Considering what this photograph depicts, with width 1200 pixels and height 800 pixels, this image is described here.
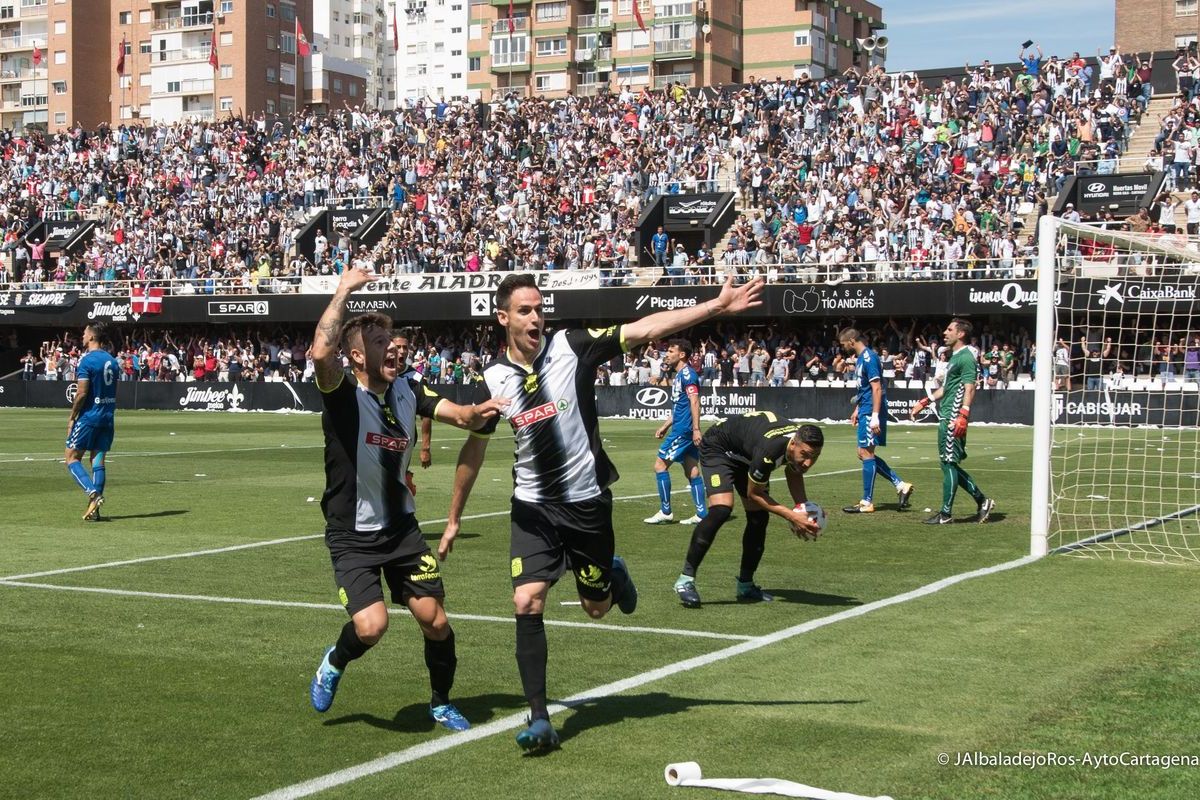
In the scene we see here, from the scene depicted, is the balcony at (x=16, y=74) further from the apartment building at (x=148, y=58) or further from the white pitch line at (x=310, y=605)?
the white pitch line at (x=310, y=605)

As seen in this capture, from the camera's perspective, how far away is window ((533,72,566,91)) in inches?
4323

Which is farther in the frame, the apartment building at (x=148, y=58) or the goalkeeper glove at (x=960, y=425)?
the apartment building at (x=148, y=58)

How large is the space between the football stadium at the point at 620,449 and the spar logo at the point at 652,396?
13 centimetres

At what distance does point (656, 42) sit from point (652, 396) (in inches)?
2632

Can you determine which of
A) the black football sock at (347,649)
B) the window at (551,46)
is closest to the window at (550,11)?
the window at (551,46)

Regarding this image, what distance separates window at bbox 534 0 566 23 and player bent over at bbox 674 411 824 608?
340 ft

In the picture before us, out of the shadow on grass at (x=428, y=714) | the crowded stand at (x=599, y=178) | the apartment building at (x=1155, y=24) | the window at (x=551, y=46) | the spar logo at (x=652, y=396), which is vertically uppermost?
the window at (x=551, y=46)

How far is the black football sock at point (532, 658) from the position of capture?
21.0 feet

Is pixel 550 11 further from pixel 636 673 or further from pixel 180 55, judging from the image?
pixel 636 673

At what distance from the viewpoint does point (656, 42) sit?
10206 centimetres

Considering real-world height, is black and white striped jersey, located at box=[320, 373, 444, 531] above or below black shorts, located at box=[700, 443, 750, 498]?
above

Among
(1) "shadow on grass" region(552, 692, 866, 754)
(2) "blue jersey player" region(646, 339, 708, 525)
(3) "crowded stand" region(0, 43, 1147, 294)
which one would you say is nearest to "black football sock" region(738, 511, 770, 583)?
(1) "shadow on grass" region(552, 692, 866, 754)

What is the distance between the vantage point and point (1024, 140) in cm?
4194

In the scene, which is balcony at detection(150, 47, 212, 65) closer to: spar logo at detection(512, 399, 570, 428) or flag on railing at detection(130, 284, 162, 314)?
flag on railing at detection(130, 284, 162, 314)
